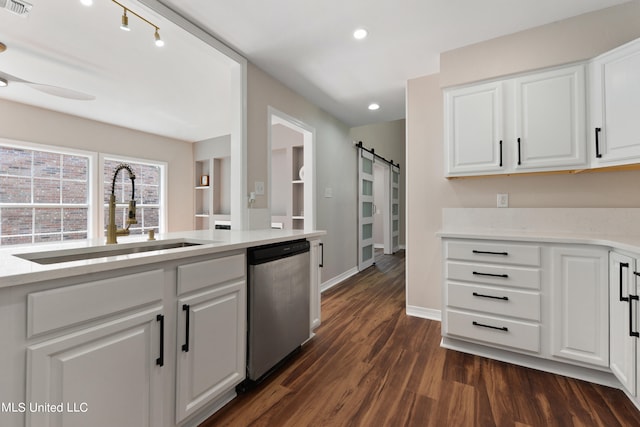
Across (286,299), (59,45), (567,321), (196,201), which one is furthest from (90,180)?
(567,321)

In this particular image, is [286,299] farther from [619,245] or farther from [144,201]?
[144,201]

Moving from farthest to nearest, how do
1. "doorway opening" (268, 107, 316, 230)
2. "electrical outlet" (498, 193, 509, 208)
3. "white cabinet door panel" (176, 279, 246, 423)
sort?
"doorway opening" (268, 107, 316, 230) → "electrical outlet" (498, 193, 509, 208) → "white cabinet door panel" (176, 279, 246, 423)

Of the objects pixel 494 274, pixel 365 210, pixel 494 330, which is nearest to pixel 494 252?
pixel 494 274

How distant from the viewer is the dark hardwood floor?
4.80ft

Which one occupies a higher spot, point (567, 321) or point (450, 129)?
point (450, 129)

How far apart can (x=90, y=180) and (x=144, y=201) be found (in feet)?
3.28

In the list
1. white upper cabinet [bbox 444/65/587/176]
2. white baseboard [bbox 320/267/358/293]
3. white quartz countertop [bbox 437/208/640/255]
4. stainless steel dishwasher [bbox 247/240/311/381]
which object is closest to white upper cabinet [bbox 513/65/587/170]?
white upper cabinet [bbox 444/65/587/176]

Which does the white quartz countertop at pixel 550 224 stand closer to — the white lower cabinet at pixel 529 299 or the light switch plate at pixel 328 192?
the white lower cabinet at pixel 529 299

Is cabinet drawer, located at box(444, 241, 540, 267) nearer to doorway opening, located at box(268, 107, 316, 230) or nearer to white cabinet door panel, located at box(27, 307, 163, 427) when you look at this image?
doorway opening, located at box(268, 107, 316, 230)

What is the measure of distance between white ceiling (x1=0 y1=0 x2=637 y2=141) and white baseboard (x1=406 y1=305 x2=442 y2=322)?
2420 mm

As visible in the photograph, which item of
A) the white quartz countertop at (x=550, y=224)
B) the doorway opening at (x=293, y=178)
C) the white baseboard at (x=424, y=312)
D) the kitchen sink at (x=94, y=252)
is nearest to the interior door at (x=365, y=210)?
the doorway opening at (x=293, y=178)

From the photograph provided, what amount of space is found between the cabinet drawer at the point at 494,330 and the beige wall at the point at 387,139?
336cm

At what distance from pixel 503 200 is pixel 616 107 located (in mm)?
897

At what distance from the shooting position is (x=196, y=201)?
608 cm
